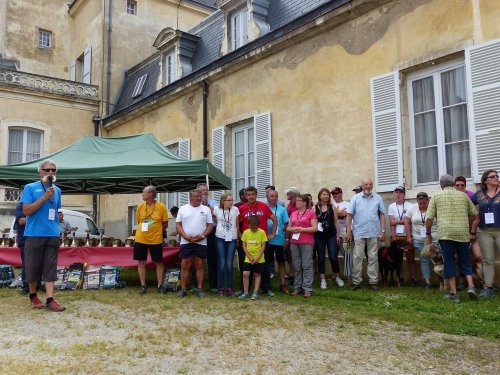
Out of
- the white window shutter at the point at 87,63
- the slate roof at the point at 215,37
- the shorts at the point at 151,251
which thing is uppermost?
the white window shutter at the point at 87,63

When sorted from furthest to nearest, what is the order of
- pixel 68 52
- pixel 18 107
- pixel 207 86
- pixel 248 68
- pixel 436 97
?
pixel 68 52 < pixel 18 107 < pixel 207 86 < pixel 248 68 < pixel 436 97

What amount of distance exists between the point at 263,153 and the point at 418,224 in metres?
4.44

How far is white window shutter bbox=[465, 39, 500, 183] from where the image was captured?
7027 mm

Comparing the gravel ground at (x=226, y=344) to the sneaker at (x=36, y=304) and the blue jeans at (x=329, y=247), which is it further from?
the blue jeans at (x=329, y=247)

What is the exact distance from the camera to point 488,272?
20.8 feet

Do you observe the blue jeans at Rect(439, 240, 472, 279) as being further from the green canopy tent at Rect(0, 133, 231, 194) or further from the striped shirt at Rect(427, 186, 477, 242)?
the green canopy tent at Rect(0, 133, 231, 194)

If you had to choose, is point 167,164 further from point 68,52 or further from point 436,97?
point 68,52

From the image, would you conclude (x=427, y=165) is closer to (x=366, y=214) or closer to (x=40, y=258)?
(x=366, y=214)

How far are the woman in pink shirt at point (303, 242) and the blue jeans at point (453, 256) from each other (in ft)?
5.71

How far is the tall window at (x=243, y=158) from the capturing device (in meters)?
11.7

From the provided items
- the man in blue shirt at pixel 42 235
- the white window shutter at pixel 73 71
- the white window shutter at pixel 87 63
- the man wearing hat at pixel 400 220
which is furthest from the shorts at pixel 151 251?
the white window shutter at pixel 73 71

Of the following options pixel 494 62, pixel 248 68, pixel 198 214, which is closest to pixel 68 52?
pixel 248 68

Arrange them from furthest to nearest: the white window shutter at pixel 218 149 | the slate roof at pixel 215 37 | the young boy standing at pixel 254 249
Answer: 1. the white window shutter at pixel 218 149
2. the slate roof at pixel 215 37
3. the young boy standing at pixel 254 249

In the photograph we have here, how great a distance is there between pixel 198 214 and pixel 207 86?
21.8ft
